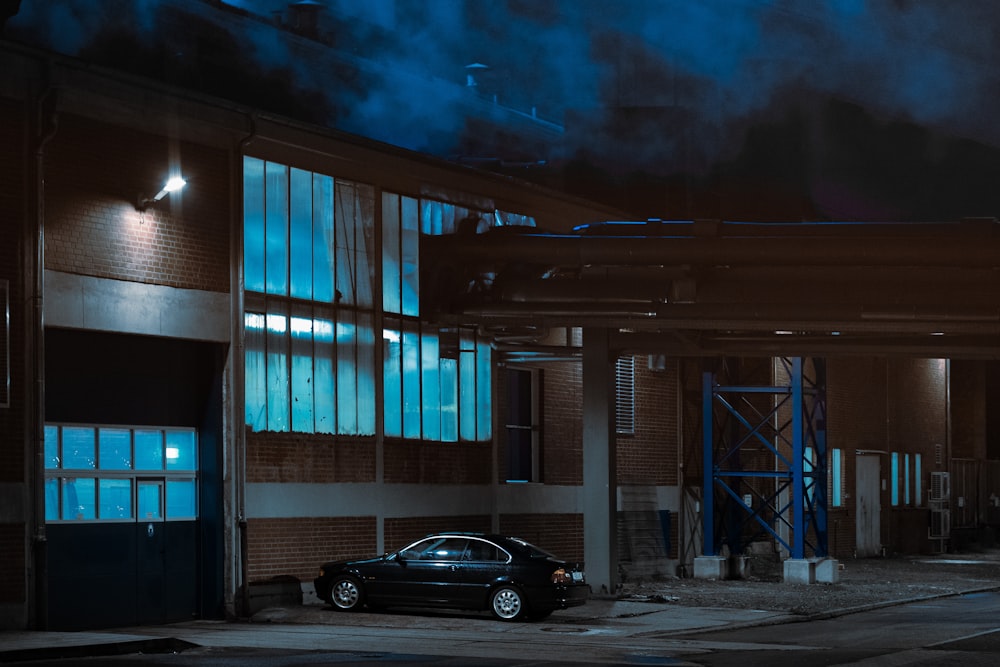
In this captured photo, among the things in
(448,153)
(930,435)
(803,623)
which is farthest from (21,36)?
(930,435)

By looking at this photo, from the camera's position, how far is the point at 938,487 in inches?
1969

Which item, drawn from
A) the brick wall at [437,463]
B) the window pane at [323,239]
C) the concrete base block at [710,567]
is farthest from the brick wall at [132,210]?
the concrete base block at [710,567]

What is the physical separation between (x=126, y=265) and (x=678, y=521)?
53.6 ft

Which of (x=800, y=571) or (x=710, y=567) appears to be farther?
(x=710, y=567)

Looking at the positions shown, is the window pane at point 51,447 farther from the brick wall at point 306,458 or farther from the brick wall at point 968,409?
the brick wall at point 968,409

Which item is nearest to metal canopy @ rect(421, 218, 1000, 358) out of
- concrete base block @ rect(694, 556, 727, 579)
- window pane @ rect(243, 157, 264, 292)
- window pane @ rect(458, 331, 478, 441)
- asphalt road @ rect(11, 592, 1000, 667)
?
window pane @ rect(458, 331, 478, 441)

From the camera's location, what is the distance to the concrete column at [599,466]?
27.8 m

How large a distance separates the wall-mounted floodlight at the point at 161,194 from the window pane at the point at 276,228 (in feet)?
7.57

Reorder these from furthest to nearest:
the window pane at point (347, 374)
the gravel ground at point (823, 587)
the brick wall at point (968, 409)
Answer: the brick wall at point (968, 409), the gravel ground at point (823, 587), the window pane at point (347, 374)

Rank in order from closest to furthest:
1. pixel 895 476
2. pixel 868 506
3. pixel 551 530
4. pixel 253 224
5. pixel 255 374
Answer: pixel 255 374 → pixel 253 224 → pixel 551 530 → pixel 868 506 → pixel 895 476

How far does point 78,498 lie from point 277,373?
13.0 ft

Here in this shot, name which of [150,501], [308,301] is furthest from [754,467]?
[150,501]

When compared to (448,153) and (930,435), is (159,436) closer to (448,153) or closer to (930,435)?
(448,153)

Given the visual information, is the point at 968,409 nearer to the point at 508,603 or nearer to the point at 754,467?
the point at 754,467
